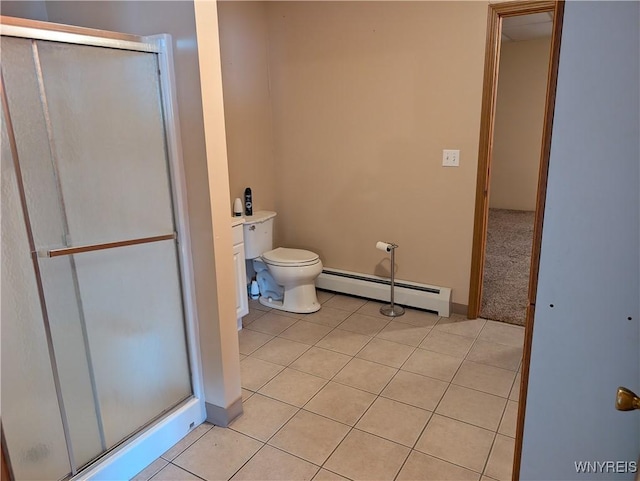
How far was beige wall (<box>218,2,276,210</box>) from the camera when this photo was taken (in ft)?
10.6

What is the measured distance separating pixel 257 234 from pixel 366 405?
1610mm

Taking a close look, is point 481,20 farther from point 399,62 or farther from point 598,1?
point 598,1

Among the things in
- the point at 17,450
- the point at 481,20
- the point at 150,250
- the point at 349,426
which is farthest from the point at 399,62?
the point at 17,450

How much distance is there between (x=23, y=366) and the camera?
1530 millimetres

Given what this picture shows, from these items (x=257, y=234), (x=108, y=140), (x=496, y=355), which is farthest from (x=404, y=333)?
(x=108, y=140)

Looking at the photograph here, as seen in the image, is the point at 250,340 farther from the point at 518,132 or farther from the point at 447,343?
the point at 518,132

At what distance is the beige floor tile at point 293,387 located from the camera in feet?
7.69

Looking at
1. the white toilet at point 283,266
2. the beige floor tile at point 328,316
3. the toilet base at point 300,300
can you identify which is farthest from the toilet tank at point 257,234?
the beige floor tile at point 328,316

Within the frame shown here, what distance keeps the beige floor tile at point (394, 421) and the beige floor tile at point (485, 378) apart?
1.27 ft

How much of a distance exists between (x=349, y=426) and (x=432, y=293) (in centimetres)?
148

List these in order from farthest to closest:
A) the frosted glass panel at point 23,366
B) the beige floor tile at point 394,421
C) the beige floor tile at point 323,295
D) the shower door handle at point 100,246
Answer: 1. the beige floor tile at point 323,295
2. the beige floor tile at point 394,421
3. the shower door handle at point 100,246
4. the frosted glass panel at point 23,366

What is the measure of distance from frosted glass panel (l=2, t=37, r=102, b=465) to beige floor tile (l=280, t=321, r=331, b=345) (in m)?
1.43

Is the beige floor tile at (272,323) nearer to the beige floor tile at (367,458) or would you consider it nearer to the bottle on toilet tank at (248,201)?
the bottle on toilet tank at (248,201)

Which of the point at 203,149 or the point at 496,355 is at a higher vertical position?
the point at 203,149
